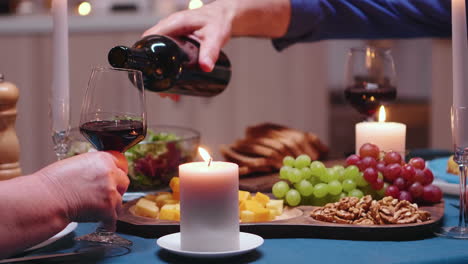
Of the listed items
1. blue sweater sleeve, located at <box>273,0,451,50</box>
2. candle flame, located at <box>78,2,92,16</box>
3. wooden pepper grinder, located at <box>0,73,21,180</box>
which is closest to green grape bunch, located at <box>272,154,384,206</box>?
wooden pepper grinder, located at <box>0,73,21,180</box>

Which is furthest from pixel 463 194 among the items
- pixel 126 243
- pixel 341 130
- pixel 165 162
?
pixel 341 130

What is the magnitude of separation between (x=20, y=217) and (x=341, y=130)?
467 centimetres

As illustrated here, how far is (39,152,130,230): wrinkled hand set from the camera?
0.99 m

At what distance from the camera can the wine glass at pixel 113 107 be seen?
1.11 meters

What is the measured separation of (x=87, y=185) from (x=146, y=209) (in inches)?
11.0

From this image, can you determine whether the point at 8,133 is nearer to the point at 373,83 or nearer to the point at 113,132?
the point at 113,132

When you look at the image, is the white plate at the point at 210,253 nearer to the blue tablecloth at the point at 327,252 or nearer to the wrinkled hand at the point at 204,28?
the blue tablecloth at the point at 327,252

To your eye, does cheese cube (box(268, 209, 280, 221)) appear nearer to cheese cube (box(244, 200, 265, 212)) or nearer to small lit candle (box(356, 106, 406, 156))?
cheese cube (box(244, 200, 265, 212))

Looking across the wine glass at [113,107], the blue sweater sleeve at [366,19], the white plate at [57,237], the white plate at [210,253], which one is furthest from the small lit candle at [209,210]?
the blue sweater sleeve at [366,19]

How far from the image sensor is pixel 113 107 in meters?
1.11

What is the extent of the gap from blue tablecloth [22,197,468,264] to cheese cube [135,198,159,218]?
7 cm

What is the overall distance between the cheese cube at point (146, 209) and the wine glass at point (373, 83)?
667mm

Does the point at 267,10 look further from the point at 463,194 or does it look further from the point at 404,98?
the point at 404,98

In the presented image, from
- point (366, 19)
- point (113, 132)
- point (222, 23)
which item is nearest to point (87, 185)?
point (113, 132)
